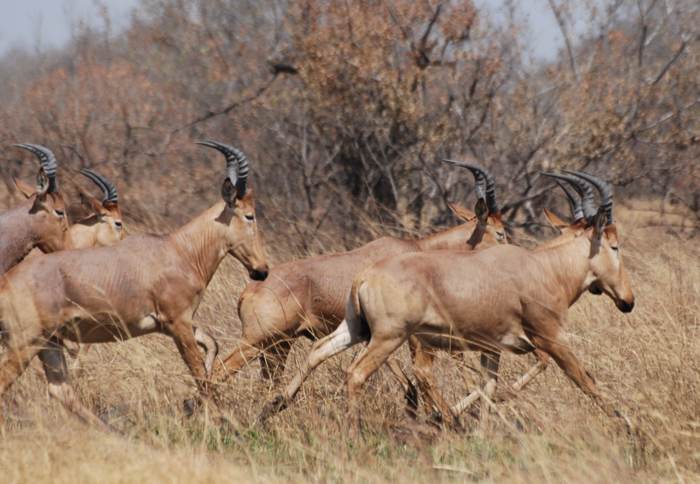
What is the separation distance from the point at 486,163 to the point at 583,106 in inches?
66.5

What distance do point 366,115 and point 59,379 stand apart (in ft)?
23.1

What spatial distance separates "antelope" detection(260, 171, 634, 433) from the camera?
4.97m

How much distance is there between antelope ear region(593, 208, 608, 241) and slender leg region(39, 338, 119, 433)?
4076 millimetres

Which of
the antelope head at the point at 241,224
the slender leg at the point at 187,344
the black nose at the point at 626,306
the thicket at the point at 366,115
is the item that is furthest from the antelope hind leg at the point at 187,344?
the thicket at the point at 366,115

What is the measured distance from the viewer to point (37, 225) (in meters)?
6.76

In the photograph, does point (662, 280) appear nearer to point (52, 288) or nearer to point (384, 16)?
point (384, 16)

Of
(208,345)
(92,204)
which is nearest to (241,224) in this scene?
(208,345)

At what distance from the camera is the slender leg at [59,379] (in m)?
5.27

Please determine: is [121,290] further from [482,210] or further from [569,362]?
[482,210]

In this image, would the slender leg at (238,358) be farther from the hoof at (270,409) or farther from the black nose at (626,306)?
the black nose at (626,306)

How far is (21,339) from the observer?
5.00 m

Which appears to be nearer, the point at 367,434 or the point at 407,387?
the point at 367,434

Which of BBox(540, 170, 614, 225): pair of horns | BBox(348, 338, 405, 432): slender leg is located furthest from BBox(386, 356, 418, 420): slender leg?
BBox(540, 170, 614, 225): pair of horns

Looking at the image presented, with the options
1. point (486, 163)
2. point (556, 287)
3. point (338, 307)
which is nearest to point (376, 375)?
point (338, 307)
